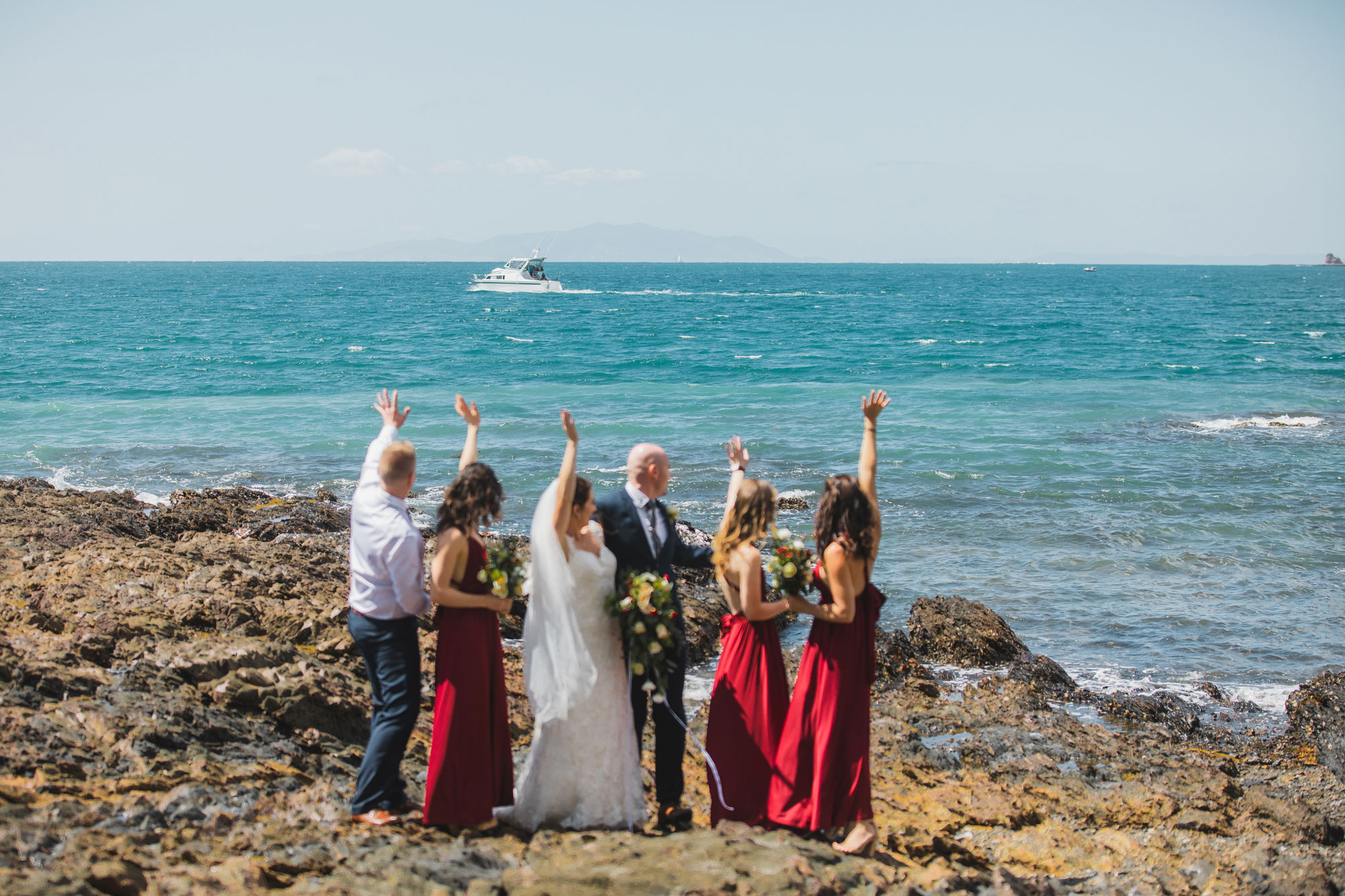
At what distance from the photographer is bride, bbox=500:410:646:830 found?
4.89m

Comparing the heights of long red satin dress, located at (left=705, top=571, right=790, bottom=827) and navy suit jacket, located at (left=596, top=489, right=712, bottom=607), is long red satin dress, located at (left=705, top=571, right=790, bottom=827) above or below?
below

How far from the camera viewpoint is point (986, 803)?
6383 mm

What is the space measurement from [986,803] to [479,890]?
3.76 meters

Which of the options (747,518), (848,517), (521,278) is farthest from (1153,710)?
(521,278)

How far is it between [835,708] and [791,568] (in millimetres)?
773

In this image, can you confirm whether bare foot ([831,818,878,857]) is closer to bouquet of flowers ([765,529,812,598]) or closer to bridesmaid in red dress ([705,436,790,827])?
bridesmaid in red dress ([705,436,790,827])

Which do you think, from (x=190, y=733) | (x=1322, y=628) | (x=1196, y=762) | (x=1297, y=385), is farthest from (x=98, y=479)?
(x=1297, y=385)

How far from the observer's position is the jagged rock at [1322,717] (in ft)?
25.9

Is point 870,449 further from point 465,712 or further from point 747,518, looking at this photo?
point 465,712

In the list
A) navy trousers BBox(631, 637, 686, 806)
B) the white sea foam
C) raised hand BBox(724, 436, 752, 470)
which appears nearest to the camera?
navy trousers BBox(631, 637, 686, 806)

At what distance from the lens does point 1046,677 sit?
30.9ft

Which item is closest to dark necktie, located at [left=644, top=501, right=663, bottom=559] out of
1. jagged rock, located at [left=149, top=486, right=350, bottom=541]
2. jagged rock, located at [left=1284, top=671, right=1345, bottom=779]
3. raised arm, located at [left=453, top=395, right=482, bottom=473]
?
raised arm, located at [left=453, top=395, right=482, bottom=473]

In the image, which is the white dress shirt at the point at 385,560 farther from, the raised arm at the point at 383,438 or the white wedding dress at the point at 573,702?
the white wedding dress at the point at 573,702

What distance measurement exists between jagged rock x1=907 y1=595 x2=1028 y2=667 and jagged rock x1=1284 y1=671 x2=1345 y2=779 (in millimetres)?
2452
